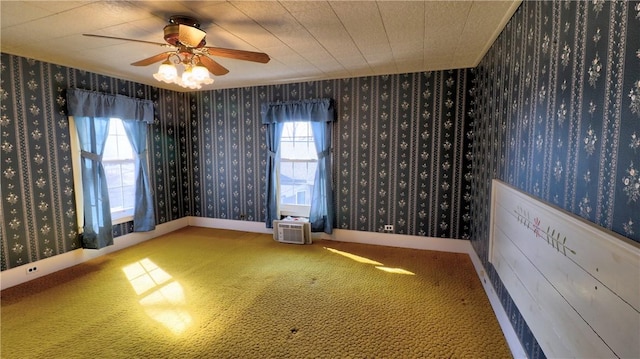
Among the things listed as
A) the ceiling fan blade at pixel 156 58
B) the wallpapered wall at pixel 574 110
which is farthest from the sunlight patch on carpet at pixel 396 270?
the ceiling fan blade at pixel 156 58

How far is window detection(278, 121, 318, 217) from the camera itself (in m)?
4.59

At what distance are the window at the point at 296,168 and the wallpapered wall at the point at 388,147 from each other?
34 cm

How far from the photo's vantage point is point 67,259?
3.52 metres

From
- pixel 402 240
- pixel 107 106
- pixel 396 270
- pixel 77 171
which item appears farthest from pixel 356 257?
pixel 107 106

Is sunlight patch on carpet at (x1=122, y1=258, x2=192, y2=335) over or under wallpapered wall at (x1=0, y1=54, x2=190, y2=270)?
under

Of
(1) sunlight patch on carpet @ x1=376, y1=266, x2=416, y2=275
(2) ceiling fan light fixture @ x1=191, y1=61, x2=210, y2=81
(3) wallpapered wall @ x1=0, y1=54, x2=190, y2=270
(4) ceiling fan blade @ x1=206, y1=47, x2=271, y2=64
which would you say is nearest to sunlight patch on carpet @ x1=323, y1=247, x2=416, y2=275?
(1) sunlight patch on carpet @ x1=376, y1=266, x2=416, y2=275

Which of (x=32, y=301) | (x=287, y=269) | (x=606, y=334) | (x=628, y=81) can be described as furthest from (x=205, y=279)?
(x=628, y=81)

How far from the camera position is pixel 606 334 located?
1000mm

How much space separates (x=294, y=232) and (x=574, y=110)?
3.54m

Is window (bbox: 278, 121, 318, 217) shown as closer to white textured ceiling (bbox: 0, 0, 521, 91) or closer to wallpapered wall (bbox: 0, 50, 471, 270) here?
wallpapered wall (bbox: 0, 50, 471, 270)

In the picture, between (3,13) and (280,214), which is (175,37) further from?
(280,214)

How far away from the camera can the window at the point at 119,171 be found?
13.3 feet

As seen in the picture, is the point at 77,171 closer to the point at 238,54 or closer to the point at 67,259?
the point at 67,259

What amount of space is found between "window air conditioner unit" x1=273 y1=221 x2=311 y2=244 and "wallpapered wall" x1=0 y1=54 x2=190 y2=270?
2.48 meters
